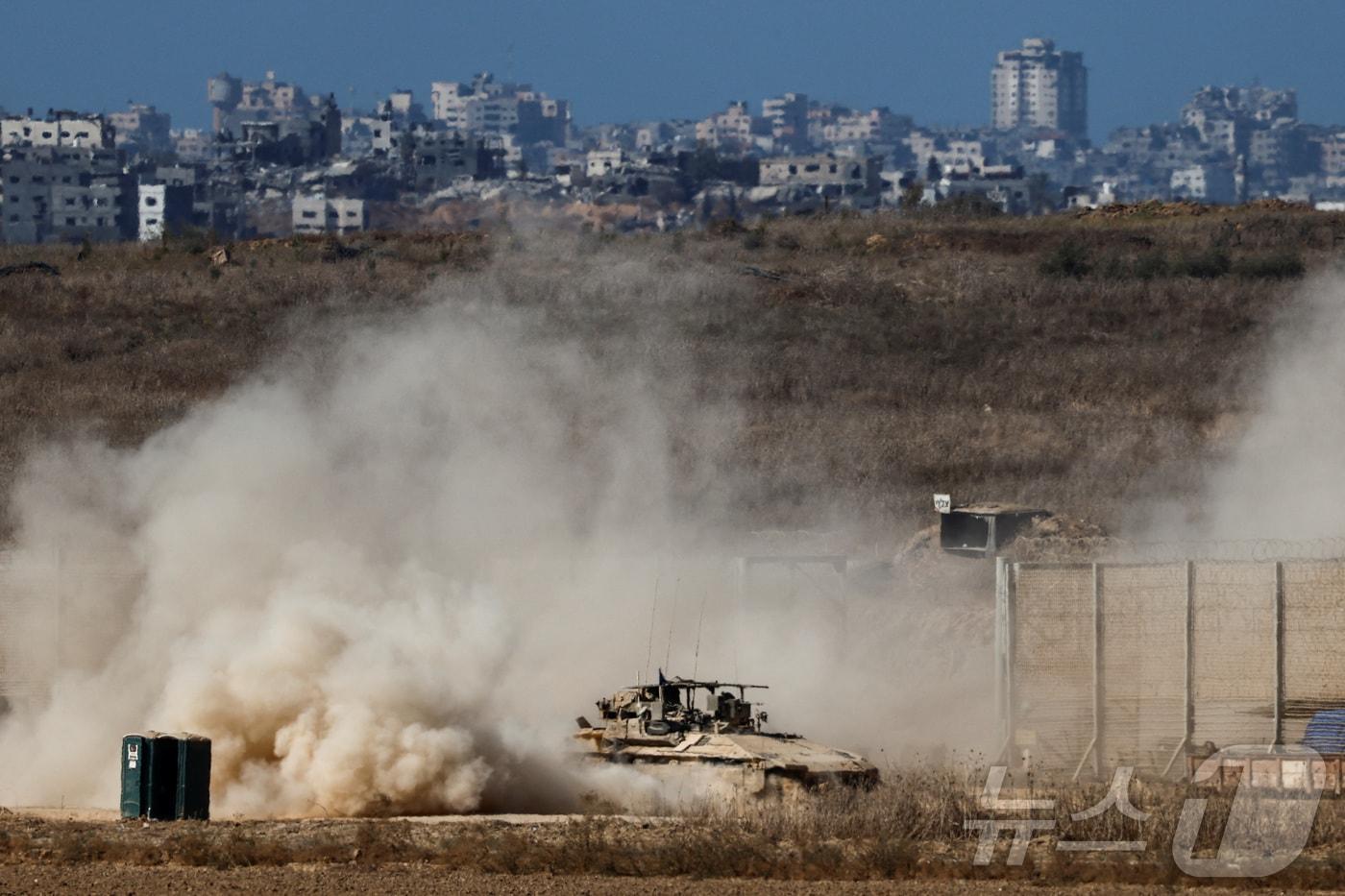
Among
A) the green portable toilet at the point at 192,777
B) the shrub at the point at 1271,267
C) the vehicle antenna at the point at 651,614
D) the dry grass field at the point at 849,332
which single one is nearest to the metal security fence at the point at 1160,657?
the vehicle antenna at the point at 651,614

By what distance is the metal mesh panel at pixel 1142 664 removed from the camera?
24797 mm

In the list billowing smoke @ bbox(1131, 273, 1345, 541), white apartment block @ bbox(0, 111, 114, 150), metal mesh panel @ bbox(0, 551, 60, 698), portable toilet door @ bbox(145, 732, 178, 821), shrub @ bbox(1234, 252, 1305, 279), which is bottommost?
portable toilet door @ bbox(145, 732, 178, 821)

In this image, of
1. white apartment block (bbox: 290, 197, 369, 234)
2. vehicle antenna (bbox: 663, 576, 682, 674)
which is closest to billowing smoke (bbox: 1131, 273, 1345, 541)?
vehicle antenna (bbox: 663, 576, 682, 674)

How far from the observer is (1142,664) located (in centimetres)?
2491

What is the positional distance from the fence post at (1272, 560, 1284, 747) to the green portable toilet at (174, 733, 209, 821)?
10731 mm

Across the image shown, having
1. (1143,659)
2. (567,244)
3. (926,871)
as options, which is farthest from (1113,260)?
(926,871)

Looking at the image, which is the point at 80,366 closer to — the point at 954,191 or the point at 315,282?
the point at 315,282

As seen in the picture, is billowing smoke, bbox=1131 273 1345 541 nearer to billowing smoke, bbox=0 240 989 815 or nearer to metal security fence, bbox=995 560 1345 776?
metal security fence, bbox=995 560 1345 776

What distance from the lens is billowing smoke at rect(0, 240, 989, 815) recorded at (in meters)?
24.3

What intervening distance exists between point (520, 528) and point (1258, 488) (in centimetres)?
1179

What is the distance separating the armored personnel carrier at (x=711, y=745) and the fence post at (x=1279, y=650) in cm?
436

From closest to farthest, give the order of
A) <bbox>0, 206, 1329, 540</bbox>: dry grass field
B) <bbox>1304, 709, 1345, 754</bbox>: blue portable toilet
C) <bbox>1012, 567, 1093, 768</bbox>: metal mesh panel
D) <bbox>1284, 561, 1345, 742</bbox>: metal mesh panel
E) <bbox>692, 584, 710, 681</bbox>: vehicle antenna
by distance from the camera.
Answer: <bbox>1304, 709, 1345, 754</bbox>: blue portable toilet → <bbox>1284, 561, 1345, 742</bbox>: metal mesh panel → <bbox>1012, 567, 1093, 768</bbox>: metal mesh panel → <bbox>692, 584, 710, 681</bbox>: vehicle antenna → <bbox>0, 206, 1329, 540</bbox>: dry grass field

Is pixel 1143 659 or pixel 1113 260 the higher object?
pixel 1113 260

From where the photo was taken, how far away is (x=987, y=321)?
59656 mm
